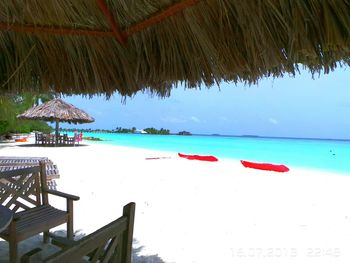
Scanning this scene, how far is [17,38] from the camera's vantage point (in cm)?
195

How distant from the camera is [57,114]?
Result: 13891 millimetres

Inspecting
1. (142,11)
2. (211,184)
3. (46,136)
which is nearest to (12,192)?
(142,11)

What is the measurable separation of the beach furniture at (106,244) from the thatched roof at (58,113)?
44.9 ft

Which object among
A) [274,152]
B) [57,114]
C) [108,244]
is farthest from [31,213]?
[274,152]

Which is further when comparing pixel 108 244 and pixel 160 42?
pixel 160 42

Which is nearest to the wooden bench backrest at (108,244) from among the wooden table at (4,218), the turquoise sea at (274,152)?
the wooden table at (4,218)

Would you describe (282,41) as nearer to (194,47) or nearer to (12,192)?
(194,47)

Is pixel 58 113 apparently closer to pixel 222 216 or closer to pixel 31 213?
pixel 222 216

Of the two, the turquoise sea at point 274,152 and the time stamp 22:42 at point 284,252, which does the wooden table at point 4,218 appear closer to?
the time stamp 22:42 at point 284,252

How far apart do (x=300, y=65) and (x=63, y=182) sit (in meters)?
4.53

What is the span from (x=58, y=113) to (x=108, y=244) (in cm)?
1394

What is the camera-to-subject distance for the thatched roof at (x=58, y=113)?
45.3ft

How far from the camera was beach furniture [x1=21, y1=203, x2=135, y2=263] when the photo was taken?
2.52ft

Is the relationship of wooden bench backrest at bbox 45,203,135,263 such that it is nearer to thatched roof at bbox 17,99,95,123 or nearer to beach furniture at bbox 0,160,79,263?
beach furniture at bbox 0,160,79,263
